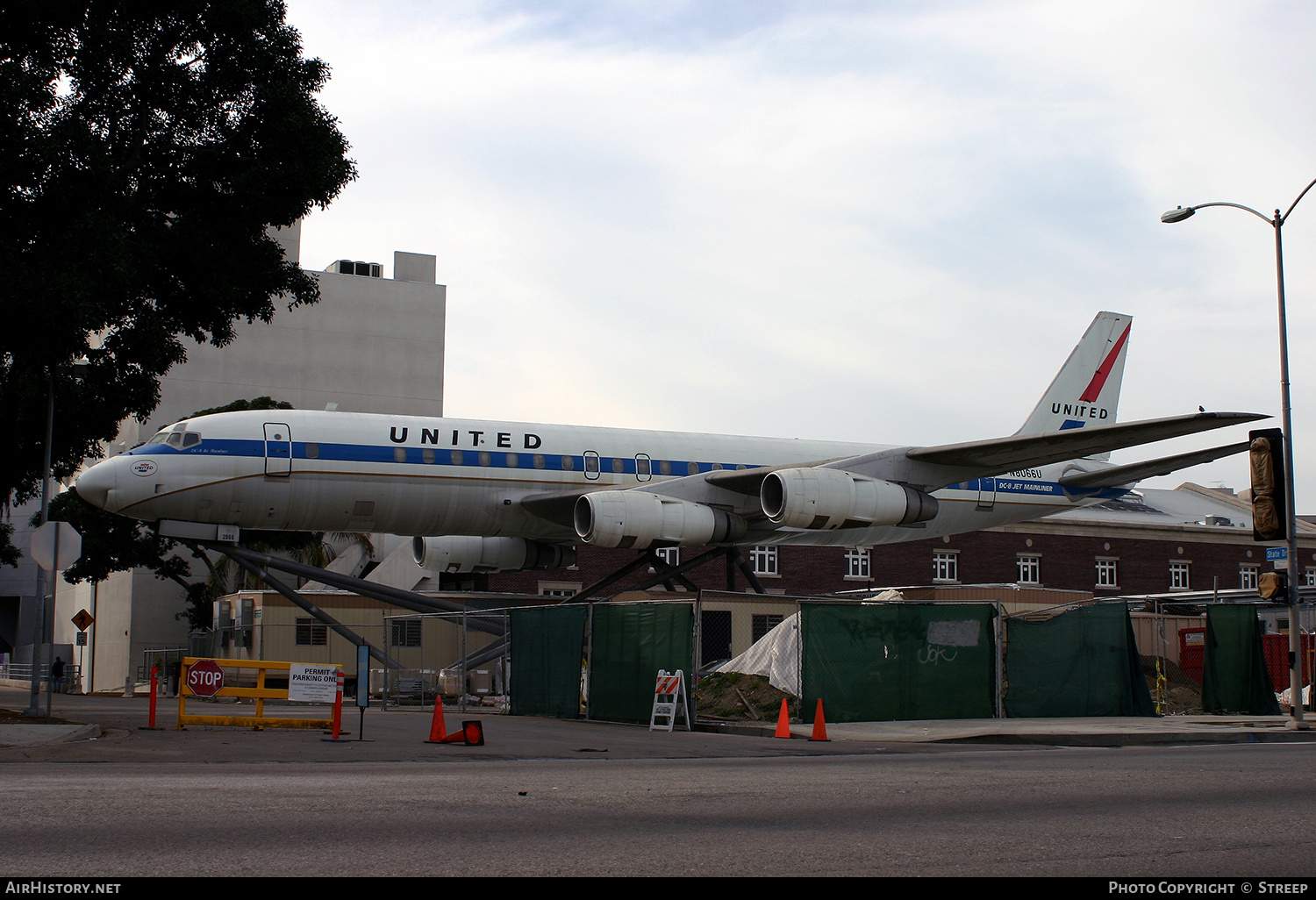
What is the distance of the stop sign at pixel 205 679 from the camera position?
17.0 meters

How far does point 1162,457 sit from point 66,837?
81.8 ft

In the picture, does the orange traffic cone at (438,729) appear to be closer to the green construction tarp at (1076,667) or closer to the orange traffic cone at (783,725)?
the orange traffic cone at (783,725)

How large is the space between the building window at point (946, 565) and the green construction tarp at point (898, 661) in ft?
115

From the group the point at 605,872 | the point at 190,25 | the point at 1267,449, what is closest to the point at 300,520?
the point at 190,25

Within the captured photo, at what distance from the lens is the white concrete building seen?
6912 centimetres

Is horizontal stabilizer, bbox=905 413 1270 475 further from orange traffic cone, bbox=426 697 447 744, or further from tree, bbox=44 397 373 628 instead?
tree, bbox=44 397 373 628

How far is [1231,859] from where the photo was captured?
6.34 meters

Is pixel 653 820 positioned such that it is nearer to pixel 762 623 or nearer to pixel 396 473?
pixel 396 473

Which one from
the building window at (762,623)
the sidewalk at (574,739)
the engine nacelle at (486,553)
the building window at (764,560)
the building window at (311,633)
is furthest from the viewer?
the building window at (764,560)

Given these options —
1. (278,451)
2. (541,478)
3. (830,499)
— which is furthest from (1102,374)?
(278,451)

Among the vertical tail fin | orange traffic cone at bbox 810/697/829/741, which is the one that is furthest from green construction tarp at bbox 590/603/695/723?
the vertical tail fin

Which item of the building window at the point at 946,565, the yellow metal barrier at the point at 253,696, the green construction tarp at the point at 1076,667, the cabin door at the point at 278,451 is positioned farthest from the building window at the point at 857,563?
the yellow metal barrier at the point at 253,696

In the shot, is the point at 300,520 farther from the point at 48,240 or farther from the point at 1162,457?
the point at 1162,457

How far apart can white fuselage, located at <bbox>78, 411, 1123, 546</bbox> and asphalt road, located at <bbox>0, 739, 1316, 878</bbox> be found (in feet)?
40.0
